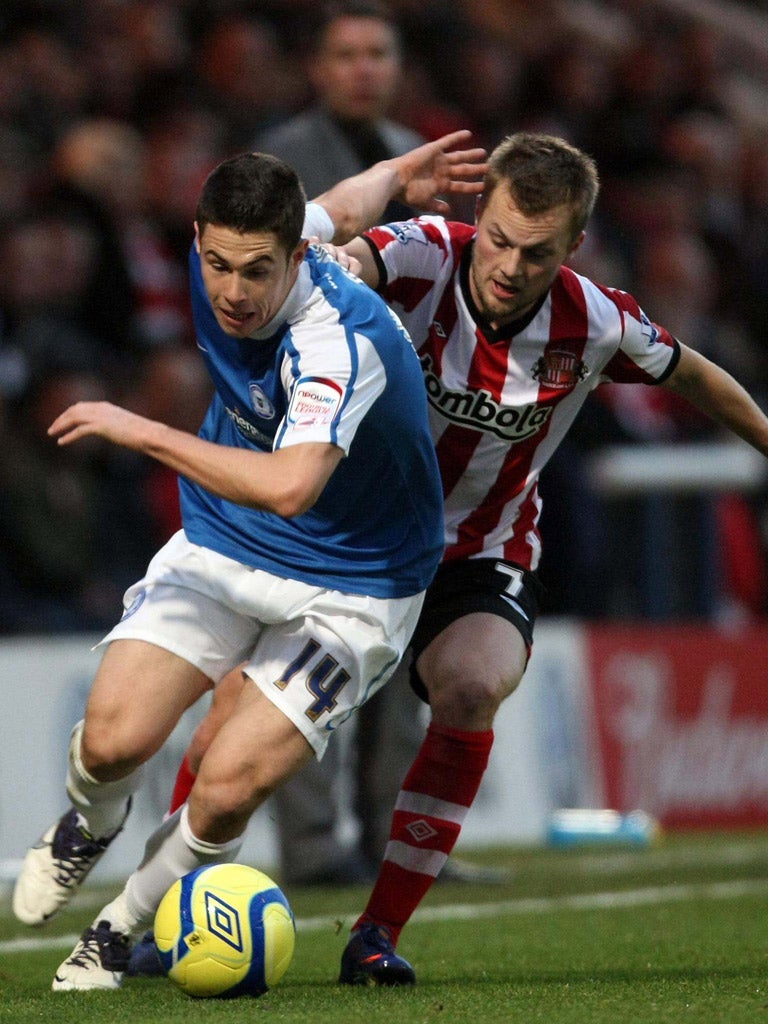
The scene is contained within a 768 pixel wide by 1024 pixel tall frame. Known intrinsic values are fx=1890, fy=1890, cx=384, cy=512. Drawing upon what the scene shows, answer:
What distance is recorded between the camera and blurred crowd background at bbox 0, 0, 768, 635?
8828 mm

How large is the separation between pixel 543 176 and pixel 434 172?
29.3 inches

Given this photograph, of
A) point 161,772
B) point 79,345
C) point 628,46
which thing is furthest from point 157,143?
point 628,46

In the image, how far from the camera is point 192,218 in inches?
420

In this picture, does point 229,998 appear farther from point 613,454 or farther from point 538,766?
point 613,454

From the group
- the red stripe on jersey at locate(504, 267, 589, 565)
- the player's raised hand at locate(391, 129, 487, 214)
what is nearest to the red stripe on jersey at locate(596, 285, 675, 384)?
the red stripe on jersey at locate(504, 267, 589, 565)

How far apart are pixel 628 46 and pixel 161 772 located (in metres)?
9.27

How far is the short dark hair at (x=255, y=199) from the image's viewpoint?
4363mm


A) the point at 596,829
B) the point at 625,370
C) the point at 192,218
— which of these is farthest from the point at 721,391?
the point at 192,218

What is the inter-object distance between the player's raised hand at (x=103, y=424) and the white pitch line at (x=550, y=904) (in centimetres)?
223

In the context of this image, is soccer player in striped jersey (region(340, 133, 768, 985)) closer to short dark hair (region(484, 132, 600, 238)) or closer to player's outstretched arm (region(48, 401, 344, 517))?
short dark hair (region(484, 132, 600, 238))

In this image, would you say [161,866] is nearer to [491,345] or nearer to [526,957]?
[526,957]

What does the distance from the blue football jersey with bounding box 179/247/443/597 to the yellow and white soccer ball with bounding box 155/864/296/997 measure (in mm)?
789

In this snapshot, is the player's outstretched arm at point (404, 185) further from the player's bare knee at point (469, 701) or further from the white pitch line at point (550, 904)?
the white pitch line at point (550, 904)

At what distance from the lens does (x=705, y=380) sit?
522cm
